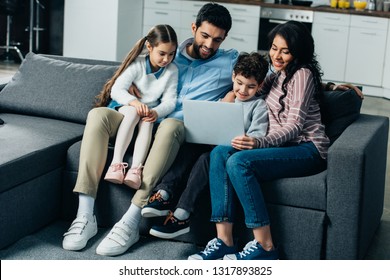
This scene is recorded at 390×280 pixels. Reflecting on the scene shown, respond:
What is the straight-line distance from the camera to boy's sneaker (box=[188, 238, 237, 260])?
2752 millimetres

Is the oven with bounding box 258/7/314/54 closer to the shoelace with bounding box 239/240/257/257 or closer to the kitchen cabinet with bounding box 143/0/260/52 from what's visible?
the kitchen cabinet with bounding box 143/0/260/52

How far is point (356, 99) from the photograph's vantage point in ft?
10.5

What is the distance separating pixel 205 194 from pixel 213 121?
302 mm

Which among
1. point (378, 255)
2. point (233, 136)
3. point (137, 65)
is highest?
point (137, 65)

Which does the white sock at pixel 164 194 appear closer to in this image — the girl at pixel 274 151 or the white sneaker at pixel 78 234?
the girl at pixel 274 151

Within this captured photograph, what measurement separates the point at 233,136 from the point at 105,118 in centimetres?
56

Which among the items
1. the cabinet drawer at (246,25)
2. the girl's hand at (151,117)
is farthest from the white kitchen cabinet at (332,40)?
the girl's hand at (151,117)

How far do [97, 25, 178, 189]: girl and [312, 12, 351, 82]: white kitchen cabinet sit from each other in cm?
460

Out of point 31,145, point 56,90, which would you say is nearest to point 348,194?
point 31,145

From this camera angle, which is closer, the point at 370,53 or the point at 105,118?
the point at 105,118

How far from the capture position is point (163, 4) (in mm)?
7785
